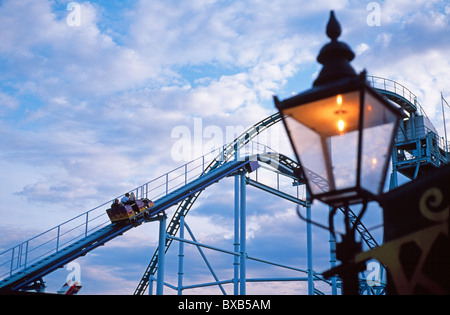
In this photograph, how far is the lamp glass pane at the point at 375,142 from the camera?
2.96 m

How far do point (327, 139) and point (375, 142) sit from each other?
30 centimetres

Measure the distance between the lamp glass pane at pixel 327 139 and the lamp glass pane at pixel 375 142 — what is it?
0.19 feet

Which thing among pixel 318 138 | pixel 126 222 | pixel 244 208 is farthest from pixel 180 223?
pixel 318 138

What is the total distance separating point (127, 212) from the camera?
1584 centimetres

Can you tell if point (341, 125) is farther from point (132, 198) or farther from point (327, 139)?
point (132, 198)

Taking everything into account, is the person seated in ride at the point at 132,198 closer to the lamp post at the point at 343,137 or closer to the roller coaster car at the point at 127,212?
the roller coaster car at the point at 127,212

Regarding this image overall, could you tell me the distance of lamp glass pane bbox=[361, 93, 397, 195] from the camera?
2.96 metres

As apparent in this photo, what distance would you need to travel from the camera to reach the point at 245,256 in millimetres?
17906

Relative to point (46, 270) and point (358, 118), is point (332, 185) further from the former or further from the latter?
point (46, 270)

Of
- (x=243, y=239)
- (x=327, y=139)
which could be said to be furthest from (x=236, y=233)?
(x=327, y=139)

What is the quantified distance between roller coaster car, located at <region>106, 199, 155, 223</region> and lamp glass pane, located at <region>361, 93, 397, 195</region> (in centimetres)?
1353

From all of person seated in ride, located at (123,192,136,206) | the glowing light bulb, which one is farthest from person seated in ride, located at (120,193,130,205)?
the glowing light bulb

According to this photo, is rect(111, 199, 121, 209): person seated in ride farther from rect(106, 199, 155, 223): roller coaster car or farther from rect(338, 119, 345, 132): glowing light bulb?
rect(338, 119, 345, 132): glowing light bulb

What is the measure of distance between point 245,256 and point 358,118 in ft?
50.7
